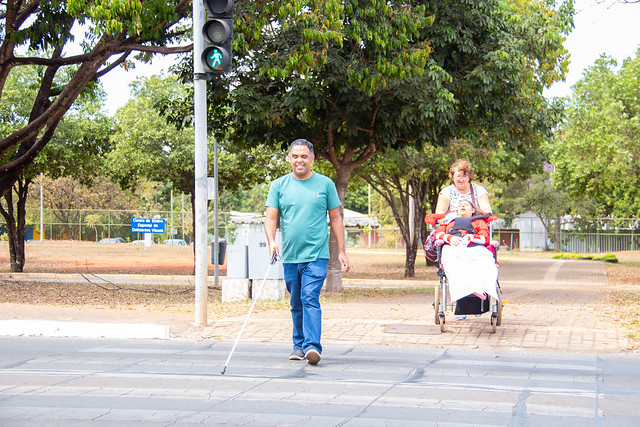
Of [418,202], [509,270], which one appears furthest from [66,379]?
[509,270]

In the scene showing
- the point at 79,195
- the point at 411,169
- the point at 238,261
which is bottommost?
the point at 238,261

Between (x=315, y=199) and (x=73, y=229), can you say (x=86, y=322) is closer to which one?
(x=315, y=199)

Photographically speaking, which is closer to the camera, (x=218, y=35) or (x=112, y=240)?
(x=218, y=35)

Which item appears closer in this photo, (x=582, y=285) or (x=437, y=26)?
(x=437, y=26)

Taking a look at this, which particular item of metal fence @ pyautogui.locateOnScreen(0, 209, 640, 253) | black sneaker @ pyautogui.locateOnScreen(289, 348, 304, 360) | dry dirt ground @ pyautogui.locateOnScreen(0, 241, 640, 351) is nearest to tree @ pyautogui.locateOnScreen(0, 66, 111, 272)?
dry dirt ground @ pyautogui.locateOnScreen(0, 241, 640, 351)

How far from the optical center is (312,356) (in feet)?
22.9

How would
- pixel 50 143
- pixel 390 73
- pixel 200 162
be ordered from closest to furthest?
pixel 200 162, pixel 390 73, pixel 50 143

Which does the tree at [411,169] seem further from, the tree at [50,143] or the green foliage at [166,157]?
the tree at [50,143]

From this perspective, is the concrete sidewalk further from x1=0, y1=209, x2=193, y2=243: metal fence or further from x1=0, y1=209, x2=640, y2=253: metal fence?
x1=0, y1=209, x2=193, y2=243: metal fence

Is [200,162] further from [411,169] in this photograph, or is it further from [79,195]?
[79,195]

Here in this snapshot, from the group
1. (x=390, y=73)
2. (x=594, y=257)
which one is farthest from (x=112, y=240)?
(x=390, y=73)

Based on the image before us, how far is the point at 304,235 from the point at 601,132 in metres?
20.7

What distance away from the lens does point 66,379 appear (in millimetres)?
6418

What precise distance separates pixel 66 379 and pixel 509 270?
26449 mm
